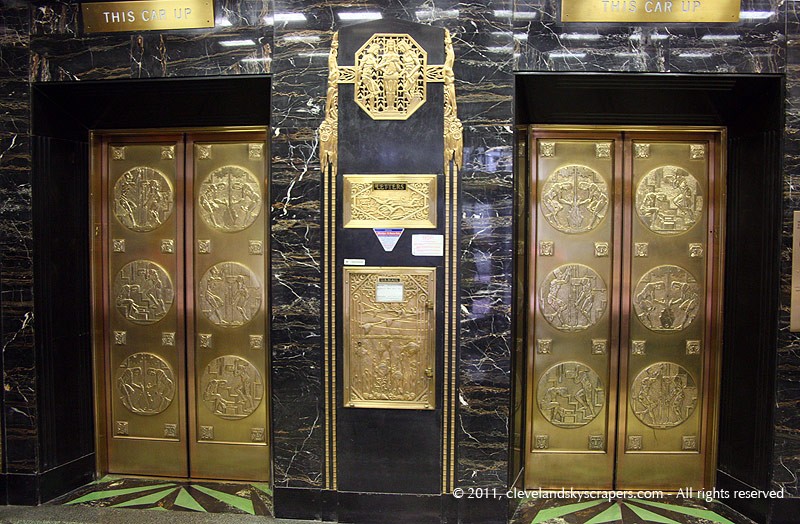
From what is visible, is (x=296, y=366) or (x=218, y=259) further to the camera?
(x=218, y=259)

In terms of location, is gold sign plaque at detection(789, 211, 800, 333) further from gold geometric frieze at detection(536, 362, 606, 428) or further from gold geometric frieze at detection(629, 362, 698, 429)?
gold geometric frieze at detection(536, 362, 606, 428)

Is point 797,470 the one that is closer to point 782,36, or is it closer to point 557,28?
point 782,36

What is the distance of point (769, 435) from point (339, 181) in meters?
2.90

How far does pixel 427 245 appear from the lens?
3.44 meters

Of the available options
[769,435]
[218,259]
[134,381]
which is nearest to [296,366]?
[218,259]

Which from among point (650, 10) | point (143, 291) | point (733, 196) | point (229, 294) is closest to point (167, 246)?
point (143, 291)

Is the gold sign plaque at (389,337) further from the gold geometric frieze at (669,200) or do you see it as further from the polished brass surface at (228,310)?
the gold geometric frieze at (669,200)

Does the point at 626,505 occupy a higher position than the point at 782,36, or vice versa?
the point at 782,36

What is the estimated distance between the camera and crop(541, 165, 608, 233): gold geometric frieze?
3984 mm

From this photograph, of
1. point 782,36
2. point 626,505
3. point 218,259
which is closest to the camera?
point 782,36

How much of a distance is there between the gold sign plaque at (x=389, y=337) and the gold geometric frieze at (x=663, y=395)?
1537 mm

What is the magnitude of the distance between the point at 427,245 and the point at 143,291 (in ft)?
6.92

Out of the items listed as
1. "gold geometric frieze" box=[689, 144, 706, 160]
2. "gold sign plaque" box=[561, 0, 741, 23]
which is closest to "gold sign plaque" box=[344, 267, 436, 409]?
"gold sign plaque" box=[561, 0, 741, 23]

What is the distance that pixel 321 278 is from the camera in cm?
352
